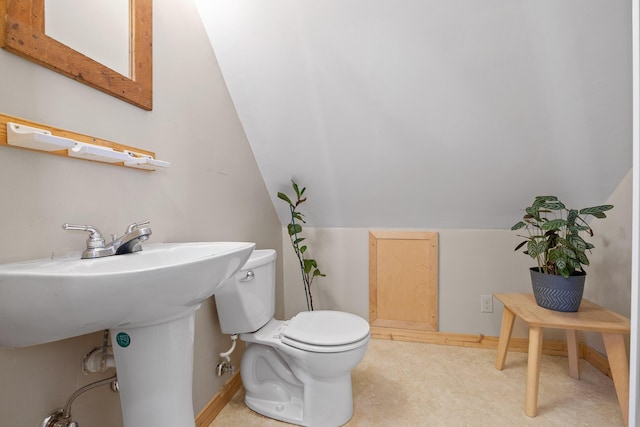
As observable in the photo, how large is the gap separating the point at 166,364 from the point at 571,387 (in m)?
1.93

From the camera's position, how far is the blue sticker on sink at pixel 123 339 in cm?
76

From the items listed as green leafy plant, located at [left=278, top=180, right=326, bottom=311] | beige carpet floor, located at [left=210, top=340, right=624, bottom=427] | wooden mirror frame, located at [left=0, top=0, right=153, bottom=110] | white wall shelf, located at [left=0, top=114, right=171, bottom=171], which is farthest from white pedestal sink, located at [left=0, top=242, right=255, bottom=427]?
green leafy plant, located at [left=278, top=180, right=326, bottom=311]

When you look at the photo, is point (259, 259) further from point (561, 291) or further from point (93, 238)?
point (561, 291)

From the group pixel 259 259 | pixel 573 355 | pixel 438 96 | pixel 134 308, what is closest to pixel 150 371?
pixel 134 308

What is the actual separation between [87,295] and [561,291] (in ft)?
5.88

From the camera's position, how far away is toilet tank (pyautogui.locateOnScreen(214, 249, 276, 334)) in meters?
1.36

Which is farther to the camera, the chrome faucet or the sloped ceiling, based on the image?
the sloped ceiling

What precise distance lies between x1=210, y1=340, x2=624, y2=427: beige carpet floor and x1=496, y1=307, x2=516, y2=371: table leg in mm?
56

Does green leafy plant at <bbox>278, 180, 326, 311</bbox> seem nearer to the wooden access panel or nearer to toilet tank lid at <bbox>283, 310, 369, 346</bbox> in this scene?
the wooden access panel

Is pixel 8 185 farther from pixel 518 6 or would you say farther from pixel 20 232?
pixel 518 6

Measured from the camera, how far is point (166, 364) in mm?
790

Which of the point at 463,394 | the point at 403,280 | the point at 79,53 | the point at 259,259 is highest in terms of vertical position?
the point at 79,53

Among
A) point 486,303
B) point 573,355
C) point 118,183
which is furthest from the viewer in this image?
point 486,303

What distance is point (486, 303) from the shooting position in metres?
2.10
